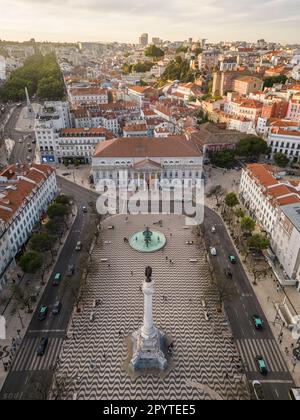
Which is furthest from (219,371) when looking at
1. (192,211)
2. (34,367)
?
(192,211)

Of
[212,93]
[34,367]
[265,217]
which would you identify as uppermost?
[212,93]

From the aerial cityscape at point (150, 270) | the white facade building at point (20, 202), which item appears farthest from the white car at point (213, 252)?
the white facade building at point (20, 202)

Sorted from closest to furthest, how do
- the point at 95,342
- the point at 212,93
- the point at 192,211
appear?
the point at 95,342 < the point at 192,211 < the point at 212,93

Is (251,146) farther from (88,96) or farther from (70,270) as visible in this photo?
(88,96)

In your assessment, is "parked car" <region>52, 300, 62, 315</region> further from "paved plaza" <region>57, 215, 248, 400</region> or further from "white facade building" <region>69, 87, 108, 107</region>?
"white facade building" <region>69, 87, 108, 107</region>

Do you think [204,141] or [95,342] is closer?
[95,342]

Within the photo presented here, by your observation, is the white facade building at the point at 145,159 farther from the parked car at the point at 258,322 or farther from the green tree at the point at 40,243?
the parked car at the point at 258,322

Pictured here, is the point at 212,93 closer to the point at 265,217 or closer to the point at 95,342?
the point at 265,217
